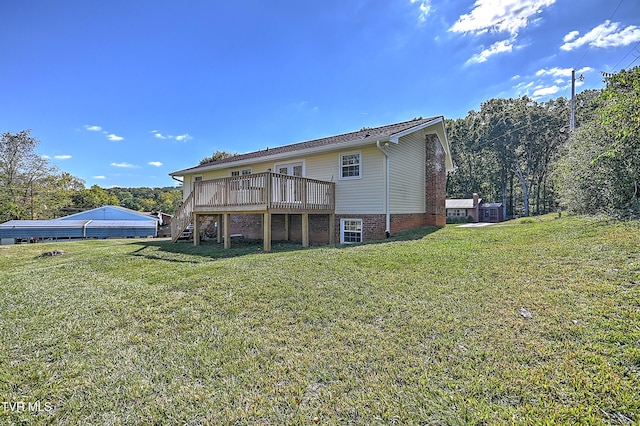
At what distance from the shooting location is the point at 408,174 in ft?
42.8

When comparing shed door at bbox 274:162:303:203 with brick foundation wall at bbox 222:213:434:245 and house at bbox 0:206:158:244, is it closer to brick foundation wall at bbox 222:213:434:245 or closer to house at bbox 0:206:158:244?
brick foundation wall at bbox 222:213:434:245

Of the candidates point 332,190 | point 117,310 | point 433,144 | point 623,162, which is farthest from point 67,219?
point 623,162

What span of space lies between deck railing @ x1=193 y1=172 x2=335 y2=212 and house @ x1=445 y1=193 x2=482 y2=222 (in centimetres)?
2913

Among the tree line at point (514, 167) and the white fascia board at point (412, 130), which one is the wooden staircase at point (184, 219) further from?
the tree line at point (514, 167)

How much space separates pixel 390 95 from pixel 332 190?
7379mm

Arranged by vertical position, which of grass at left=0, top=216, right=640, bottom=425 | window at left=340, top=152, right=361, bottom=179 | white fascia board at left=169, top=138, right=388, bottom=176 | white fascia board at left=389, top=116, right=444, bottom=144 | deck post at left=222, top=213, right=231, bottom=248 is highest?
white fascia board at left=389, top=116, right=444, bottom=144

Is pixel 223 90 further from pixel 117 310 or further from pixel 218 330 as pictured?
pixel 218 330

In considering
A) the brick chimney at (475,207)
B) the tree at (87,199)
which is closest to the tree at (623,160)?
the brick chimney at (475,207)

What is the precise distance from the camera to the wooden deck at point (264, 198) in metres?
10.1

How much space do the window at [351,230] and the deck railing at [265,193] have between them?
90 centimetres

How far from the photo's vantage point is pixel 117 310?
4.57m

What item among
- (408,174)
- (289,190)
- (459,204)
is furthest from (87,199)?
(459,204)

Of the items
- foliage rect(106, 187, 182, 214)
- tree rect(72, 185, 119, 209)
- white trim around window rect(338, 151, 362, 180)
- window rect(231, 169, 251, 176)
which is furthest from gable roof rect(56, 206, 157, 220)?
Result: white trim around window rect(338, 151, 362, 180)

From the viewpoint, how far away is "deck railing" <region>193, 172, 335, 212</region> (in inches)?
397
